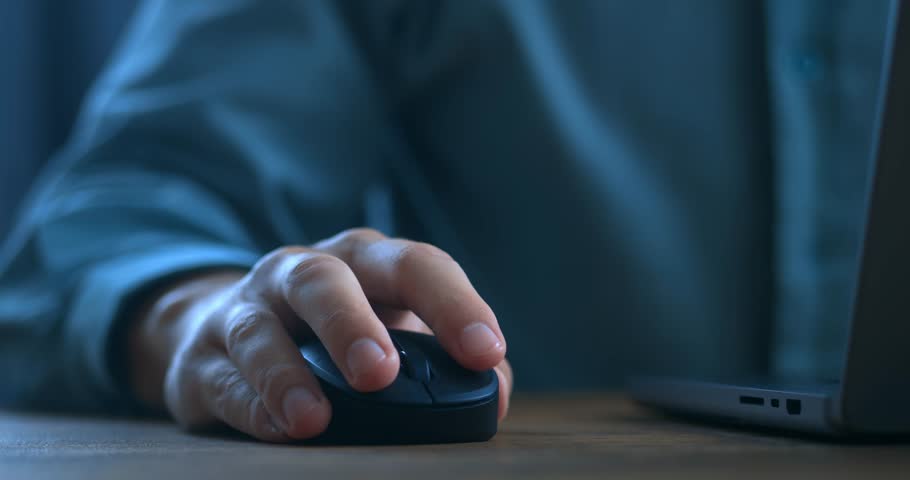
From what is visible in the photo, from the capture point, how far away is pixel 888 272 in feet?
1.18

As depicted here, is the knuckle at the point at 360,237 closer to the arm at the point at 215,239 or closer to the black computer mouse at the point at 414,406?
the arm at the point at 215,239

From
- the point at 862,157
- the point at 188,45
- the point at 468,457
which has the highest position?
the point at 188,45

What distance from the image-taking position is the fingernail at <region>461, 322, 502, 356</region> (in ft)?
1.44

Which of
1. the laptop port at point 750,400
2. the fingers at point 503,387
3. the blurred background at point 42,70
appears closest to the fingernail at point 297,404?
the fingers at point 503,387

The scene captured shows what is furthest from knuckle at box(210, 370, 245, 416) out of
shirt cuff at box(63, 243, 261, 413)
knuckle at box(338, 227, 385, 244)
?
shirt cuff at box(63, 243, 261, 413)

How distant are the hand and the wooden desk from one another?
2 centimetres

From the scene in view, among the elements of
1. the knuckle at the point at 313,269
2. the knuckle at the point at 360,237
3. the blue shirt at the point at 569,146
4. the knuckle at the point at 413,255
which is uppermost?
the knuckle at the point at 313,269

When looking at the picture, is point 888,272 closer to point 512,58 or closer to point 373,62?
point 512,58

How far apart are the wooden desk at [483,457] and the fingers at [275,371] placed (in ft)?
0.05

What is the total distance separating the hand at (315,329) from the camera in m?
0.42

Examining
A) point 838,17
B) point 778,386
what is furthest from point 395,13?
point 778,386

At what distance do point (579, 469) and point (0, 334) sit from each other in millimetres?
688

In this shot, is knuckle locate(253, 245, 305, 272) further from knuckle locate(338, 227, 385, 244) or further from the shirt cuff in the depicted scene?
the shirt cuff

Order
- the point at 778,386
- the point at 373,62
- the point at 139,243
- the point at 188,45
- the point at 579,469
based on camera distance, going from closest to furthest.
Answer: the point at 579,469, the point at 778,386, the point at 139,243, the point at 188,45, the point at 373,62
